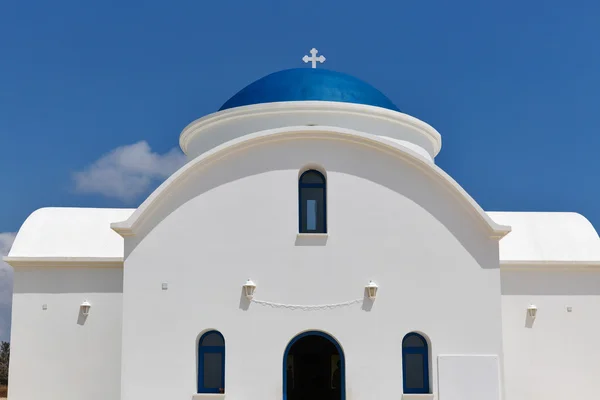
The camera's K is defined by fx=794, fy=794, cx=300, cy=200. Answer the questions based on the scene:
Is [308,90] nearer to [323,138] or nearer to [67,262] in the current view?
[323,138]

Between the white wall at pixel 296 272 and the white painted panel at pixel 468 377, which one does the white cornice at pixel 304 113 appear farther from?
the white painted panel at pixel 468 377

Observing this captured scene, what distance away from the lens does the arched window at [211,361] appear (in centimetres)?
1558

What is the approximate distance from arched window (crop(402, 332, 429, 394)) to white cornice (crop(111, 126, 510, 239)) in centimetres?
265

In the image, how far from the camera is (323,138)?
53.1 ft

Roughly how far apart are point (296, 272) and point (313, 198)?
1629 mm

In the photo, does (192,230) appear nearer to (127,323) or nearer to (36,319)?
(127,323)

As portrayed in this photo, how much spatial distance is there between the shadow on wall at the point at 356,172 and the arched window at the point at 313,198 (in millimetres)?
335

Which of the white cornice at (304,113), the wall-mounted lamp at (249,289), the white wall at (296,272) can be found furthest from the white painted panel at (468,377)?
the white cornice at (304,113)

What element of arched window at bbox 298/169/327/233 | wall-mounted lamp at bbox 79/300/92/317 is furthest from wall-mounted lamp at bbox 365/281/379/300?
wall-mounted lamp at bbox 79/300/92/317

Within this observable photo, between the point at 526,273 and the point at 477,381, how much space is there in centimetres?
412

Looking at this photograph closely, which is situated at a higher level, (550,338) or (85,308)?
(85,308)

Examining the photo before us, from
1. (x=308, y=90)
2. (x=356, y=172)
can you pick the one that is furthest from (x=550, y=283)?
(x=308, y=90)

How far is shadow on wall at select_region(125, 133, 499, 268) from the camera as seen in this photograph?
16.1 metres

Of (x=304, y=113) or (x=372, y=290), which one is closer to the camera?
(x=372, y=290)
